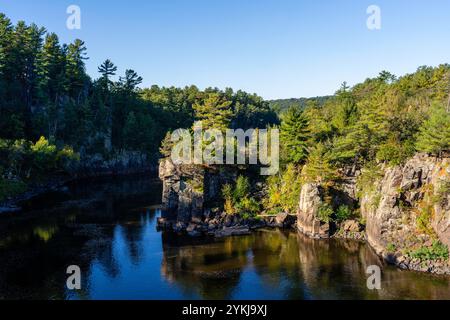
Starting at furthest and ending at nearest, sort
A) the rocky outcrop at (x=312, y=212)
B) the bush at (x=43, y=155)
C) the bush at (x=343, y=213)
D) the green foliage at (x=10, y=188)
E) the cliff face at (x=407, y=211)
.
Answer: the bush at (x=43, y=155) → the green foliage at (x=10, y=188) → the bush at (x=343, y=213) → the rocky outcrop at (x=312, y=212) → the cliff face at (x=407, y=211)

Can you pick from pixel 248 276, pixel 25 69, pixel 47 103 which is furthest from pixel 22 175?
pixel 248 276

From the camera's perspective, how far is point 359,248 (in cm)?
4869

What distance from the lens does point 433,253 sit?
40312 millimetres

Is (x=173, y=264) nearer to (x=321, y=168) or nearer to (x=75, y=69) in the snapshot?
(x=321, y=168)

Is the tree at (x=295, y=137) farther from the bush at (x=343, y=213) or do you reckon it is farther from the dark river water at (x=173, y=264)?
the dark river water at (x=173, y=264)

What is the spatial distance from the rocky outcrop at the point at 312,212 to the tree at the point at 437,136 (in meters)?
14.0

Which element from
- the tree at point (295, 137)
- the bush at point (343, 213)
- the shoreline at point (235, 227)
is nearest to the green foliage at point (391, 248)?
the shoreline at point (235, 227)

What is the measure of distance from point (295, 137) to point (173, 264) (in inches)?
1156

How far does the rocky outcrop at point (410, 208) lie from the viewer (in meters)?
41.7

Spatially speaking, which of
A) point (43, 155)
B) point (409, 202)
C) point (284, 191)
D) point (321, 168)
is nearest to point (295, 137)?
point (321, 168)

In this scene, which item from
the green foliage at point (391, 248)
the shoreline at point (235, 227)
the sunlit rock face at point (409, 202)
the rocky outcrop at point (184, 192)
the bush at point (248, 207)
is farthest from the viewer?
the bush at point (248, 207)

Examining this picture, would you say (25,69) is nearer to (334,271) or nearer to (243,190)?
(243,190)
